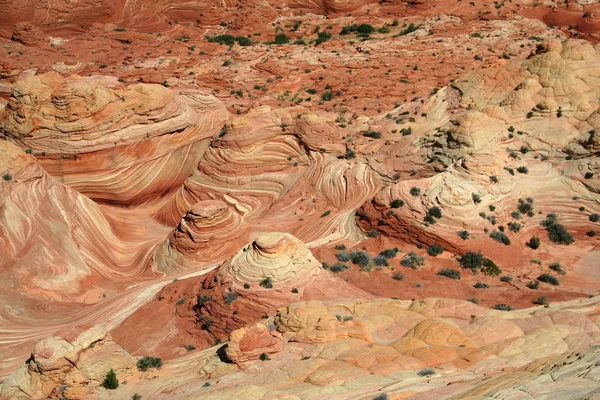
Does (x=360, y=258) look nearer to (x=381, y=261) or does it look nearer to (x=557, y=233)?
(x=381, y=261)

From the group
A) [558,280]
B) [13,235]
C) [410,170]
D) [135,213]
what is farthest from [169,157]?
[558,280]

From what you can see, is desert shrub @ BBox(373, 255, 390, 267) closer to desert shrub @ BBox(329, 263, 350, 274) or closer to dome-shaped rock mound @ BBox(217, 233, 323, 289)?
desert shrub @ BBox(329, 263, 350, 274)

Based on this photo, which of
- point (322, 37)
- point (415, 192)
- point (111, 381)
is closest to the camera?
point (111, 381)

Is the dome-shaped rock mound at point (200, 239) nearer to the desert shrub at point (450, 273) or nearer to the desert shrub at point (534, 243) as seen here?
the desert shrub at point (450, 273)

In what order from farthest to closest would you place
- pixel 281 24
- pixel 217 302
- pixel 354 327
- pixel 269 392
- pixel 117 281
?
pixel 281 24, pixel 117 281, pixel 217 302, pixel 354 327, pixel 269 392

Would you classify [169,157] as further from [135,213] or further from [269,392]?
[269,392]

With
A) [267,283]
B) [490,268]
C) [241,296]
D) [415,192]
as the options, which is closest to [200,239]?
[241,296]

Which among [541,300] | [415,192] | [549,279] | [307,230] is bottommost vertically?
[307,230]
